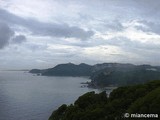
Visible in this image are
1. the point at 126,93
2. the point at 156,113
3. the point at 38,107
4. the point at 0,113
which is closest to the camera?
the point at 156,113

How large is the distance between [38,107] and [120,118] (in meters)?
93.7

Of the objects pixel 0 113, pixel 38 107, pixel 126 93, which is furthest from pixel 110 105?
pixel 38 107

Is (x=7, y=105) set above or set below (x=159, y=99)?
below

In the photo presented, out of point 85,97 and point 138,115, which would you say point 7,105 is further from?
point 138,115

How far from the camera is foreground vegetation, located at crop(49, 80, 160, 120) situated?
28125mm

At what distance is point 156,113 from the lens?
26.2 m

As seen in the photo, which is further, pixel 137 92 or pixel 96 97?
pixel 96 97

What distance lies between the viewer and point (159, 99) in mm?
27375

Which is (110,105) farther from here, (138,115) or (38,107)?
(38,107)

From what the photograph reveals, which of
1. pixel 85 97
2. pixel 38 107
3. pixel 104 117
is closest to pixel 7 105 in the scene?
pixel 38 107

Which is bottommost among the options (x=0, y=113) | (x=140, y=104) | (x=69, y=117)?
(x=0, y=113)

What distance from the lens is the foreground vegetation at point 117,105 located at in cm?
2812

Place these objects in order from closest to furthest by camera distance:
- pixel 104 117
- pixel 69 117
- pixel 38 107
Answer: pixel 104 117, pixel 69 117, pixel 38 107

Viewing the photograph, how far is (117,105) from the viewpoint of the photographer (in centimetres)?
3312
